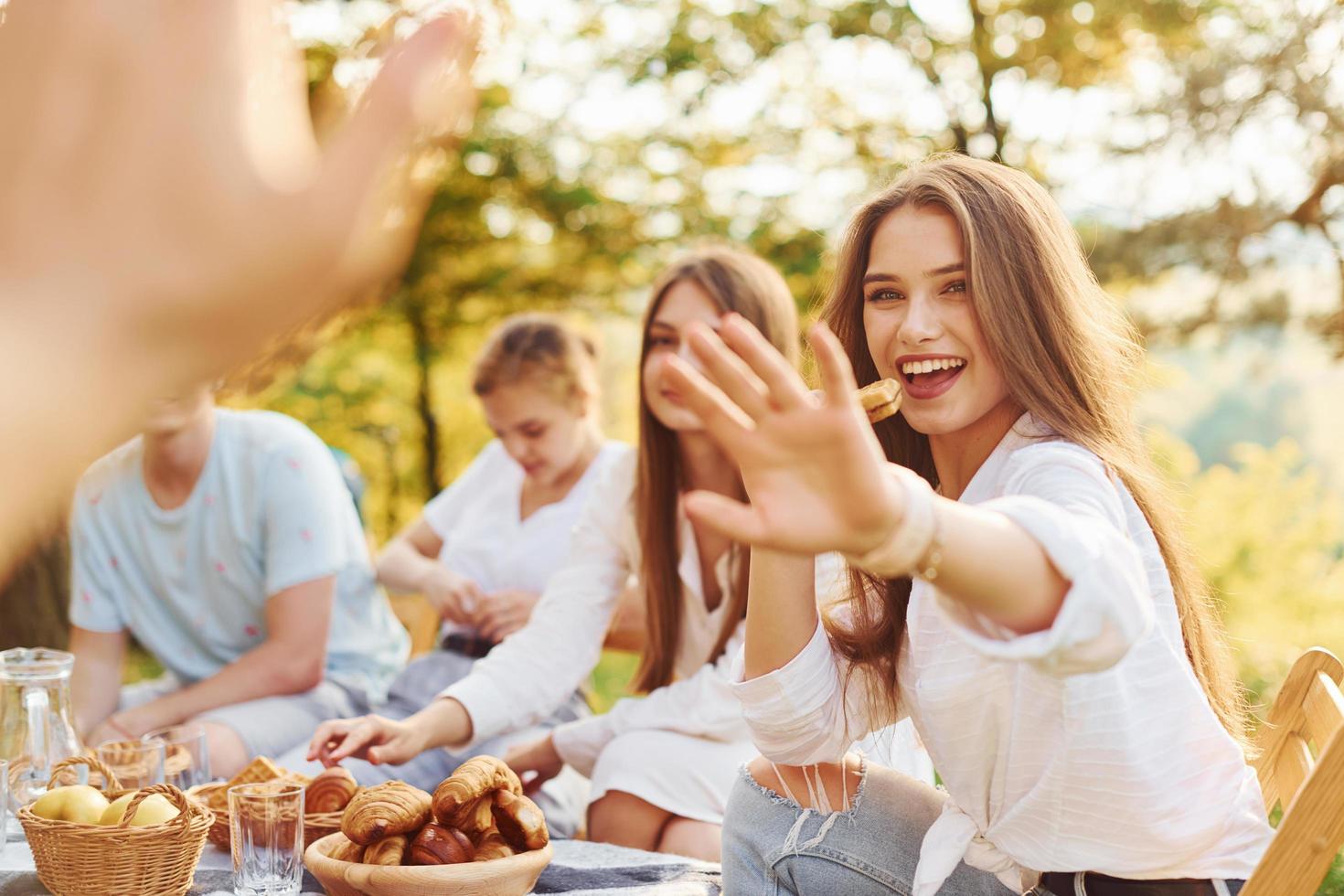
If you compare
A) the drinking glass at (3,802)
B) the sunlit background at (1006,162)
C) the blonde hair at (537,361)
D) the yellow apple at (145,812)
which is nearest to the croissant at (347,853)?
the yellow apple at (145,812)

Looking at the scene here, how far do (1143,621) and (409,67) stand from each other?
988 mm

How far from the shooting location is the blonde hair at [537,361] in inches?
154

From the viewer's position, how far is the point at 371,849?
1.86 m

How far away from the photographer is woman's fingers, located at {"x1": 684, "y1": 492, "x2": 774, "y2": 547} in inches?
43.1

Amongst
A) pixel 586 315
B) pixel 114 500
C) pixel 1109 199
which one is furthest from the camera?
pixel 586 315

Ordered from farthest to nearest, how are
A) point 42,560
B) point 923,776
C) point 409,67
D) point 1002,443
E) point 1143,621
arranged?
point 42,560 → point 923,776 → point 1002,443 → point 1143,621 → point 409,67

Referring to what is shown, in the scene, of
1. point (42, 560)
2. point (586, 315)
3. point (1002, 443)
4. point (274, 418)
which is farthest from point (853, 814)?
point (586, 315)

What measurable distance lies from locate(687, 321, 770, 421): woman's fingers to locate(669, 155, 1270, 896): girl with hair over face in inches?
3.6

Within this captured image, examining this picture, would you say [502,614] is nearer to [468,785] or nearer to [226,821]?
[226,821]

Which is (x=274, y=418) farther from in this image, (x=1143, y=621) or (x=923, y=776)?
(x=1143, y=621)

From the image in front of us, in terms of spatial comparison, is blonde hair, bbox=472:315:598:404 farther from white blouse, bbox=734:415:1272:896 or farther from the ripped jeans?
white blouse, bbox=734:415:1272:896

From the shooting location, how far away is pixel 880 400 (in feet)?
5.59

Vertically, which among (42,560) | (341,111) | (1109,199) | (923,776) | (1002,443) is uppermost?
(1109,199)

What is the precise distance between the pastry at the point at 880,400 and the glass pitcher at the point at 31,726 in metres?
1.68
